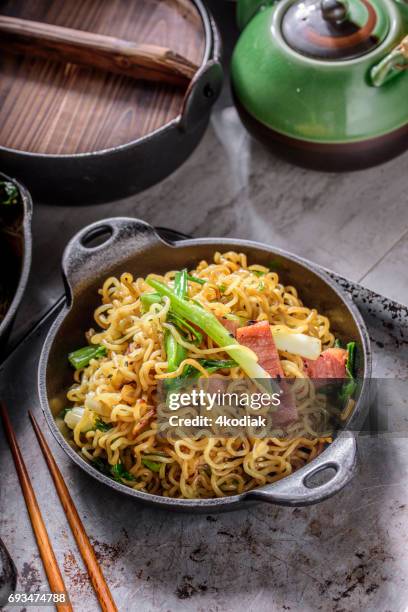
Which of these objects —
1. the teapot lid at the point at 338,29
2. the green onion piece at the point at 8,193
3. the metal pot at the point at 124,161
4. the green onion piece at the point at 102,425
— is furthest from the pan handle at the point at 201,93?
the green onion piece at the point at 102,425

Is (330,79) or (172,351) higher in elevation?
(330,79)

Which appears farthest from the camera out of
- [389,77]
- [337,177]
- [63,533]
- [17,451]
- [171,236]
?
[337,177]

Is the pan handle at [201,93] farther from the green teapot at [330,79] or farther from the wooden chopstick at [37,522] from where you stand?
the wooden chopstick at [37,522]

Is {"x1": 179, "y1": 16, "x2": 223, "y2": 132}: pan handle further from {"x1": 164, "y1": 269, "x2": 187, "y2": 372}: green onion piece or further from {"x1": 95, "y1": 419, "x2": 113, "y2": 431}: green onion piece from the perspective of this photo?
{"x1": 95, "y1": 419, "x2": 113, "y2": 431}: green onion piece

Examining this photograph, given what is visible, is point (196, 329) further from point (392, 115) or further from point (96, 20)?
point (96, 20)

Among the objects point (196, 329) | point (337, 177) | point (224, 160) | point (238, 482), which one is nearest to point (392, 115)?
point (337, 177)

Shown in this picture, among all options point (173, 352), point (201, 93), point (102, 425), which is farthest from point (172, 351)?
point (201, 93)

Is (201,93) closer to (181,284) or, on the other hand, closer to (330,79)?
(330,79)
